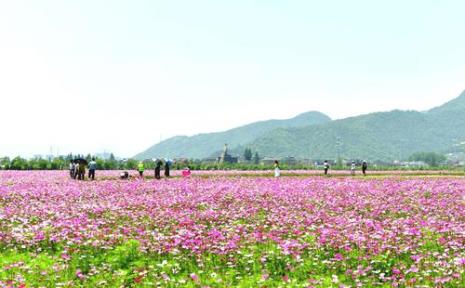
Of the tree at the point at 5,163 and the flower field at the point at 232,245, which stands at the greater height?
the tree at the point at 5,163

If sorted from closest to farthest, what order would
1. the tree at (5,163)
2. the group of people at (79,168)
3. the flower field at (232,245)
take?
the flower field at (232,245) → the group of people at (79,168) → the tree at (5,163)

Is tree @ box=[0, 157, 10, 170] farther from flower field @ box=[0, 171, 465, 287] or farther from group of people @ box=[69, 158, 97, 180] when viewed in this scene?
flower field @ box=[0, 171, 465, 287]

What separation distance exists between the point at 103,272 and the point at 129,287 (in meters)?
1.26

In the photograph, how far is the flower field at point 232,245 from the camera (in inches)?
355

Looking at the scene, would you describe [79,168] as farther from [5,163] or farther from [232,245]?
[232,245]

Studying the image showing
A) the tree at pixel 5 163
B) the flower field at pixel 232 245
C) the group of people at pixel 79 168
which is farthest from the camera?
the tree at pixel 5 163

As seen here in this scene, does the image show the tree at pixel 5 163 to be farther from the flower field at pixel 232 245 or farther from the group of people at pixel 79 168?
the flower field at pixel 232 245

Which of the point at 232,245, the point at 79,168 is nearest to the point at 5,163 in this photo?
the point at 79,168

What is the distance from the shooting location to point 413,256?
985 centimetres

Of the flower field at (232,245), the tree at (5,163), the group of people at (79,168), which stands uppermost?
the tree at (5,163)

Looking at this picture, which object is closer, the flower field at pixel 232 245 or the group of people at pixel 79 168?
the flower field at pixel 232 245

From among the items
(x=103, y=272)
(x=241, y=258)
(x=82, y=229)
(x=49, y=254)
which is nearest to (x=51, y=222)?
(x=82, y=229)

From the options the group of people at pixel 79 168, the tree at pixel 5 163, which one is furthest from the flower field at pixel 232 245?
the tree at pixel 5 163

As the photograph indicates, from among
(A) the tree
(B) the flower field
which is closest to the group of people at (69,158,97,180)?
(B) the flower field
